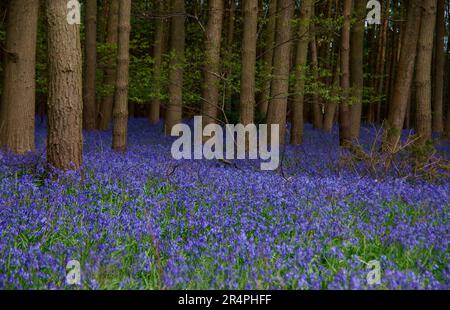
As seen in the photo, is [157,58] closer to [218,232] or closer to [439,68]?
[439,68]

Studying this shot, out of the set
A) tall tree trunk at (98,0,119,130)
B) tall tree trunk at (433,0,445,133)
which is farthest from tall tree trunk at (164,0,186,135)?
tall tree trunk at (433,0,445,133)

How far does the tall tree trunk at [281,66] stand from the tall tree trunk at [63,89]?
5.91 metres

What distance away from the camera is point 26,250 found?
4.25m

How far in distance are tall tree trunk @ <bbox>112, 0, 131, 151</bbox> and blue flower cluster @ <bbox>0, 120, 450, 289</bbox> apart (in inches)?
168

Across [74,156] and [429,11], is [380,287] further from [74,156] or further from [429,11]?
[429,11]

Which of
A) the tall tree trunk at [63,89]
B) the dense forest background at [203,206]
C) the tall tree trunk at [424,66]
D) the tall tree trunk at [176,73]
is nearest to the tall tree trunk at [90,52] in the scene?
the tall tree trunk at [176,73]

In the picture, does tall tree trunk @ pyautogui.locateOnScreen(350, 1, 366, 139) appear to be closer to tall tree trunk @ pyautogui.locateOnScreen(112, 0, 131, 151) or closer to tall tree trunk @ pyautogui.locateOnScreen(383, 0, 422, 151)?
tall tree trunk @ pyautogui.locateOnScreen(383, 0, 422, 151)

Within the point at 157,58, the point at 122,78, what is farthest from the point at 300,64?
the point at 157,58

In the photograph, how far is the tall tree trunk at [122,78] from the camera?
38.0 ft

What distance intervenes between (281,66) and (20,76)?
5963mm

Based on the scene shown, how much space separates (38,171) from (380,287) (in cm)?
566

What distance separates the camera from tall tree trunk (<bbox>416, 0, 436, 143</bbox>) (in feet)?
33.6
